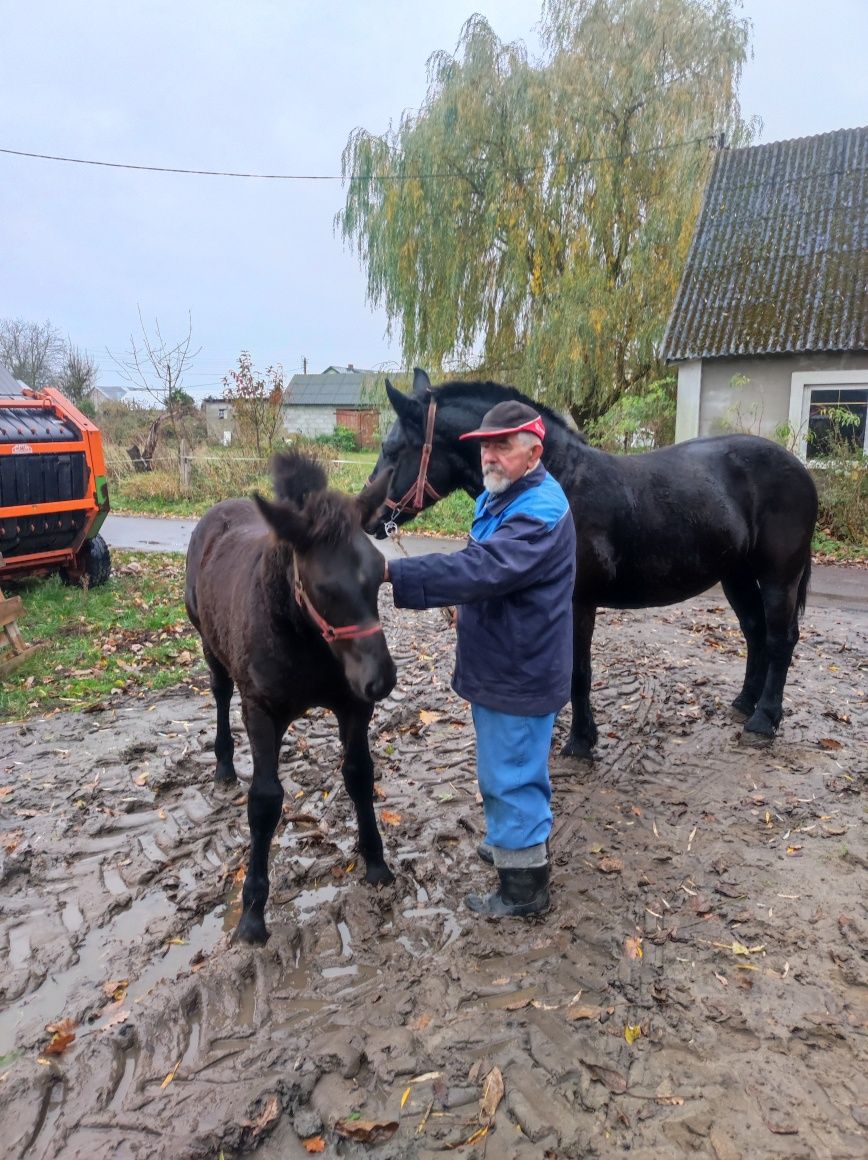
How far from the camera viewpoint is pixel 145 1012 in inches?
103

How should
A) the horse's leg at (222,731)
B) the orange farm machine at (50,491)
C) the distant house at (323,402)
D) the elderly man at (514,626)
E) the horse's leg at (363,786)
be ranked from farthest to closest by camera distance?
the distant house at (323,402)
the orange farm machine at (50,491)
the horse's leg at (222,731)
the horse's leg at (363,786)
the elderly man at (514,626)

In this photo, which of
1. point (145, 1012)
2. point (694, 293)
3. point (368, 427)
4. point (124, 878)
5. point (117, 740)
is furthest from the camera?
point (368, 427)

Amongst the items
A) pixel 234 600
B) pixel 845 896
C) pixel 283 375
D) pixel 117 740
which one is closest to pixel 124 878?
pixel 234 600

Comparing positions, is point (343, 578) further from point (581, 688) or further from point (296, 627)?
point (581, 688)

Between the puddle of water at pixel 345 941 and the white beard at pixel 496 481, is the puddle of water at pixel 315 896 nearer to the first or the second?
the puddle of water at pixel 345 941

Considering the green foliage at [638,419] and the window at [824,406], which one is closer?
the window at [824,406]

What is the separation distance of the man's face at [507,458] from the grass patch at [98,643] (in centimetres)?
413

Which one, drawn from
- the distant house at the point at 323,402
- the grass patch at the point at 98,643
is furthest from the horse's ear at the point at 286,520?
the distant house at the point at 323,402

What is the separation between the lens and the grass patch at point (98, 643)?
5945 millimetres

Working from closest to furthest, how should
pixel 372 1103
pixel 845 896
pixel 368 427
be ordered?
pixel 372 1103 → pixel 845 896 → pixel 368 427

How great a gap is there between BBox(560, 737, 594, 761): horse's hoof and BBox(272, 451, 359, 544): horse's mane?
2616 mm

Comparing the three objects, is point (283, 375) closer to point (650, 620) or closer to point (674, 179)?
point (674, 179)

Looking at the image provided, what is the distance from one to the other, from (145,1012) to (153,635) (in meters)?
5.26

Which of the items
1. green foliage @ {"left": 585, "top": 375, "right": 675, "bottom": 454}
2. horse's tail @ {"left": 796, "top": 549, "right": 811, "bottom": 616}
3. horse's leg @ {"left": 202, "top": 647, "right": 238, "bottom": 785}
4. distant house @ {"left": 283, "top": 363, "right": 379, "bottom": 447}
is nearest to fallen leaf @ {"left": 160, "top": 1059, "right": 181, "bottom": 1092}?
horse's leg @ {"left": 202, "top": 647, "right": 238, "bottom": 785}
